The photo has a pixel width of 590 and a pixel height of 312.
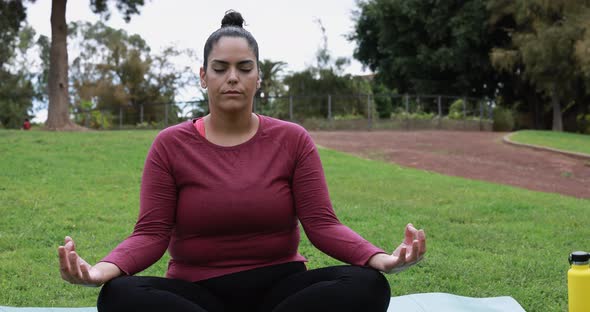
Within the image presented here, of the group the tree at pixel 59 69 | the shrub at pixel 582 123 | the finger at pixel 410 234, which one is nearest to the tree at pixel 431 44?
the shrub at pixel 582 123

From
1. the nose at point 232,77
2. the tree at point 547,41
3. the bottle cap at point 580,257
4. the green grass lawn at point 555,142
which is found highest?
the tree at point 547,41

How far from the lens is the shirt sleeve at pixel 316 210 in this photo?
259cm

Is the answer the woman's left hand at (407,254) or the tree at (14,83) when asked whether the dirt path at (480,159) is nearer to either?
the woman's left hand at (407,254)

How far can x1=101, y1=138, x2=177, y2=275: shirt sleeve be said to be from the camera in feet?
8.37

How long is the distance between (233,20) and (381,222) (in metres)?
4.14

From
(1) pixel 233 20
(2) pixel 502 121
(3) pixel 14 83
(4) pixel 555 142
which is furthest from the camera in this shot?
(3) pixel 14 83

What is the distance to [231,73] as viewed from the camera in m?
2.58

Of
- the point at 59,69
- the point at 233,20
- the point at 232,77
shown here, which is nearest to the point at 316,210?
the point at 232,77

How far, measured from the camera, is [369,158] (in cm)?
1319

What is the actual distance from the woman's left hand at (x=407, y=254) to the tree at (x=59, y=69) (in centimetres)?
1637

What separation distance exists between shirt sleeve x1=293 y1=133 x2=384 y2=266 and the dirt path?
24.5 feet

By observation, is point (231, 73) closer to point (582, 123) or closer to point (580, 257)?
point (580, 257)

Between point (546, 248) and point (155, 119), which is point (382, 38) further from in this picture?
point (546, 248)

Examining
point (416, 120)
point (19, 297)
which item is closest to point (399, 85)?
point (416, 120)
